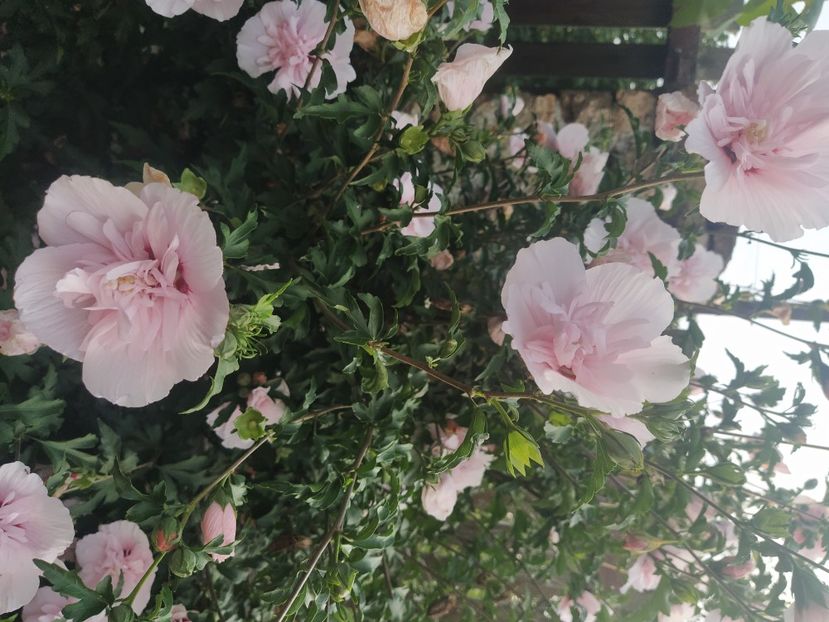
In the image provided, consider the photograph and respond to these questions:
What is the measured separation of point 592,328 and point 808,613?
Answer: 508 millimetres

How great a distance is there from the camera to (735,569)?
929 millimetres

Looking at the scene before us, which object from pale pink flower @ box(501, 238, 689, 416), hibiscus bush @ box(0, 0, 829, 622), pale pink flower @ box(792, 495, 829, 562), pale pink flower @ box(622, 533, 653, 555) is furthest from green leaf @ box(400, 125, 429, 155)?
pale pink flower @ box(792, 495, 829, 562)

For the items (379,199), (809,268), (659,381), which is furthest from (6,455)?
(809,268)

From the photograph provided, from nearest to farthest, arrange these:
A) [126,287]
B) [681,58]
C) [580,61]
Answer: [126,287], [681,58], [580,61]

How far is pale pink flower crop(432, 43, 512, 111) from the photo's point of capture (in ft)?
1.93

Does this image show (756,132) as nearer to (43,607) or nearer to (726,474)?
(726,474)

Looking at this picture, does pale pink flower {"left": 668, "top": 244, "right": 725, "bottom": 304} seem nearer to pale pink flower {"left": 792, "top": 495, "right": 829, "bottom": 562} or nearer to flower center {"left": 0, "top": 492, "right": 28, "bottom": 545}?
pale pink flower {"left": 792, "top": 495, "right": 829, "bottom": 562}

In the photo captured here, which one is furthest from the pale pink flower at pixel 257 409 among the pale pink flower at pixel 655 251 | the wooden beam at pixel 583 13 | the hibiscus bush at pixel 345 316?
the wooden beam at pixel 583 13

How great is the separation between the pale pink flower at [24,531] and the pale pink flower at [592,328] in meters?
0.50

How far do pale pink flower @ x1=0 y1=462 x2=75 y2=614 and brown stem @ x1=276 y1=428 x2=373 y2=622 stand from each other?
24 cm

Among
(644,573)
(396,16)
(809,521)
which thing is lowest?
(644,573)

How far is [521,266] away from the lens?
0.54m

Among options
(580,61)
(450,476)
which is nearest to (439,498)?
(450,476)

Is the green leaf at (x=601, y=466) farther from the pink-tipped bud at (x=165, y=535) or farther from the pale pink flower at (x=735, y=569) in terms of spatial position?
the pale pink flower at (x=735, y=569)
